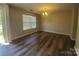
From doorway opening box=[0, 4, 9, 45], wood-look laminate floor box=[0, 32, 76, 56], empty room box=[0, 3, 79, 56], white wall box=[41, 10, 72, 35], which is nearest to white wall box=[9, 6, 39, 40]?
empty room box=[0, 3, 79, 56]

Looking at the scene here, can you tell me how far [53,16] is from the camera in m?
4.78

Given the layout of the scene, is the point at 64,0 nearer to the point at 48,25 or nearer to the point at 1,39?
the point at 1,39

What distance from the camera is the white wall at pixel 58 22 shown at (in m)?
4.45

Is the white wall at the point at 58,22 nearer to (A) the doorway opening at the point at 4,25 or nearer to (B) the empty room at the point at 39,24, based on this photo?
(B) the empty room at the point at 39,24

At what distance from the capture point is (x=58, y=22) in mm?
4754

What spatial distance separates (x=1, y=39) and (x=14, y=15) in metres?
0.92

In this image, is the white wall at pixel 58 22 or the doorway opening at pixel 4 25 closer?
the doorway opening at pixel 4 25

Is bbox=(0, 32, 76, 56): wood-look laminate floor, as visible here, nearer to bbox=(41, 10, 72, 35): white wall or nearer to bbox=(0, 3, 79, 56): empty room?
bbox=(0, 3, 79, 56): empty room

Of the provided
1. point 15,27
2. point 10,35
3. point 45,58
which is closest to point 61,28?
point 15,27

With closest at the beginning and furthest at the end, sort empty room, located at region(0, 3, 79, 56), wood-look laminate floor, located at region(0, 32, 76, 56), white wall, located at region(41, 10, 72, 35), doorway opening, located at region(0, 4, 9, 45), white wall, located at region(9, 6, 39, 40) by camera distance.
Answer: wood-look laminate floor, located at region(0, 32, 76, 56)
doorway opening, located at region(0, 4, 9, 45)
empty room, located at region(0, 3, 79, 56)
white wall, located at region(9, 6, 39, 40)
white wall, located at region(41, 10, 72, 35)

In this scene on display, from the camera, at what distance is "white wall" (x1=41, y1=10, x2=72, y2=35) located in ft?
14.6

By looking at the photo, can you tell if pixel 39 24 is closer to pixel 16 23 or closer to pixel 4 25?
pixel 16 23

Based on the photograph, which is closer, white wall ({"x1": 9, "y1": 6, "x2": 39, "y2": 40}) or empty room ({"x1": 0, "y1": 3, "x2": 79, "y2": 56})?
empty room ({"x1": 0, "y1": 3, "x2": 79, "y2": 56})

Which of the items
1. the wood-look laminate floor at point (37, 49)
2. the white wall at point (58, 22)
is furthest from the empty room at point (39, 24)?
the wood-look laminate floor at point (37, 49)
